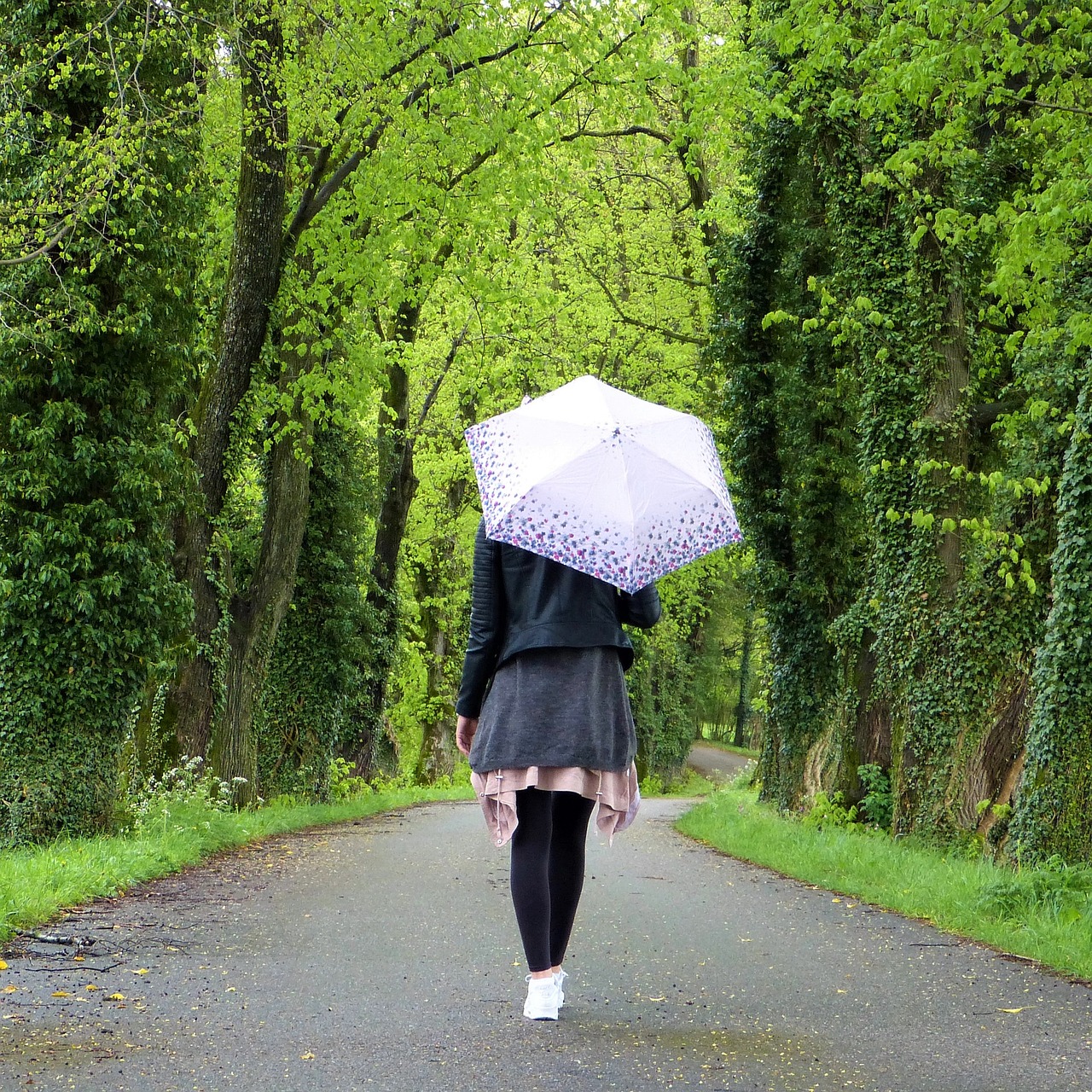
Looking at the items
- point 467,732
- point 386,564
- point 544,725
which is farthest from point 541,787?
point 386,564

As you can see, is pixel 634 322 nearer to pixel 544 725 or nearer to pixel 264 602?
pixel 264 602

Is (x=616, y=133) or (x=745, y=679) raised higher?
(x=616, y=133)

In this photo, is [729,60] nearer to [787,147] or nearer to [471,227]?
[787,147]

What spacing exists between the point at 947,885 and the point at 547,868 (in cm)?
Answer: 482

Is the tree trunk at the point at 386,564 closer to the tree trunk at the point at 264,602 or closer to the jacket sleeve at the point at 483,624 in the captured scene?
the tree trunk at the point at 264,602

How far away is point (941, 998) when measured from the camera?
18.4ft

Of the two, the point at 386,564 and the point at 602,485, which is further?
the point at 386,564

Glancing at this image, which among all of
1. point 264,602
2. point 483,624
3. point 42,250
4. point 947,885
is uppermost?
point 42,250

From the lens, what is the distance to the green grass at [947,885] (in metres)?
7.00

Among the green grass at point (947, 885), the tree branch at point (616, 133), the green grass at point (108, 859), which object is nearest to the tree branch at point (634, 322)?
the tree branch at point (616, 133)

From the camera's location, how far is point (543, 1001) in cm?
494

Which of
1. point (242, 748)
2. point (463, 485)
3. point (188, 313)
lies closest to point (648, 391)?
point (463, 485)

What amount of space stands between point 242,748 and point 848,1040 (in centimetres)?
1246

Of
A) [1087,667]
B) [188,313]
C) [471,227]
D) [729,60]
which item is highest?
[729,60]
